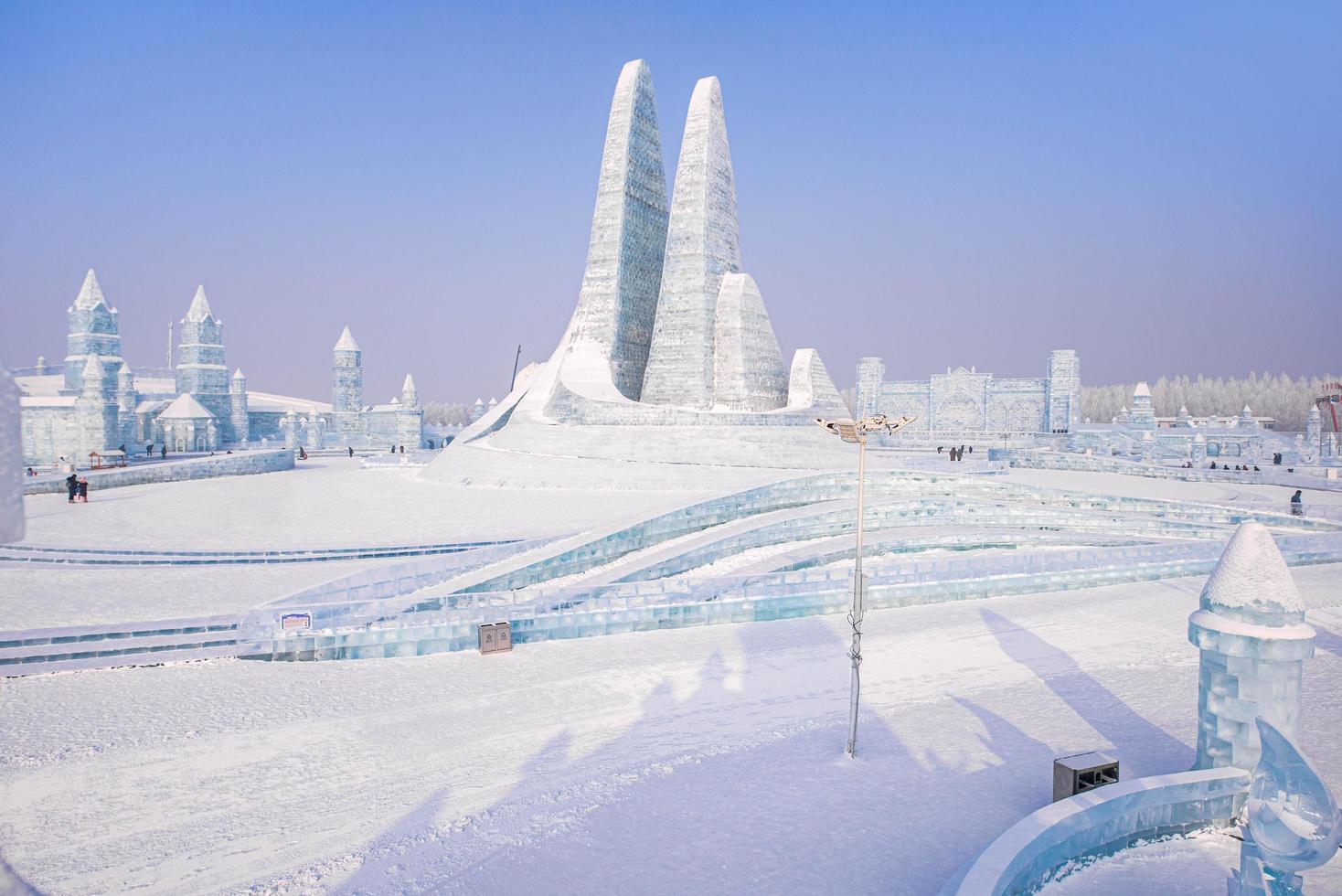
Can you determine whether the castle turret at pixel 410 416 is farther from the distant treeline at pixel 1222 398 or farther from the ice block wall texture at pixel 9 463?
the distant treeline at pixel 1222 398

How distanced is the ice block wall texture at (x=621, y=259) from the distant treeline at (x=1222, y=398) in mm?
66138

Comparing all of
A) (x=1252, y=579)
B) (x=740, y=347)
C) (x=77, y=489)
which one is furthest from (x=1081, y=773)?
(x=740, y=347)

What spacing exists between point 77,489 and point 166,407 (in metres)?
30.8

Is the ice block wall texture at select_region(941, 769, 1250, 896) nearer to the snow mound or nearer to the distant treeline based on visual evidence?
the snow mound

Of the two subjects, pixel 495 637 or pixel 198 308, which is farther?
pixel 198 308

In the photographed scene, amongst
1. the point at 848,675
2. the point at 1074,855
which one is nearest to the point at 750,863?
the point at 1074,855

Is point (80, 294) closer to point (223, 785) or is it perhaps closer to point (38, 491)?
point (38, 491)

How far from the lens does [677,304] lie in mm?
27047

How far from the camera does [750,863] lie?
4.22 m

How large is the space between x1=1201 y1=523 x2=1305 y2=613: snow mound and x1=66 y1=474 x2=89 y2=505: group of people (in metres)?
22.1

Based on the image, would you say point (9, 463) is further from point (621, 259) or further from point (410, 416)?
point (410, 416)

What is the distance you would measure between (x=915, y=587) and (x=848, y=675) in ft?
10.0

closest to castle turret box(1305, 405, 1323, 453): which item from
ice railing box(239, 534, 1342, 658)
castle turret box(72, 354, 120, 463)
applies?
ice railing box(239, 534, 1342, 658)

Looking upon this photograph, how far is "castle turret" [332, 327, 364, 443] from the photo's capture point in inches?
2034
